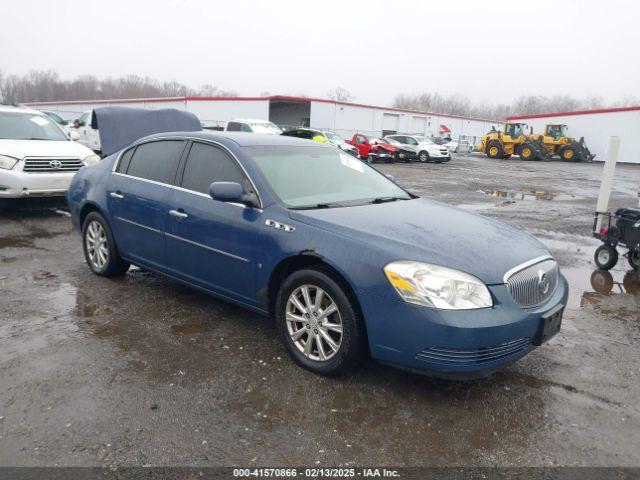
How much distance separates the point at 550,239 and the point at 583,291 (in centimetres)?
303

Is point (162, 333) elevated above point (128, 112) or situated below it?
below

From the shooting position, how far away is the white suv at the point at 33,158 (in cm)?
823

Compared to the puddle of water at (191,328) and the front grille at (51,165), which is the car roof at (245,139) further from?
the front grille at (51,165)

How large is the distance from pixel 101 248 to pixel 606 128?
43685 millimetres

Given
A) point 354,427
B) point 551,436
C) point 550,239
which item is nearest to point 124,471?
point 354,427

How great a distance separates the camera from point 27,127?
9641 mm

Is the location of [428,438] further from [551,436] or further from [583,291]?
[583,291]

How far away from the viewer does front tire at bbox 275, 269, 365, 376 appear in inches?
130

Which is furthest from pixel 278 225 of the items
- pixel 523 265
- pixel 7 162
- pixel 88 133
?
pixel 88 133

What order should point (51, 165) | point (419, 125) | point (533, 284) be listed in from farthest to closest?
point (419, 125) < point (51, 165) < point (533, 284)

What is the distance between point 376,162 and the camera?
28.8 meters

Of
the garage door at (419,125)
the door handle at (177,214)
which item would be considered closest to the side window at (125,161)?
the door handle at (177,214)

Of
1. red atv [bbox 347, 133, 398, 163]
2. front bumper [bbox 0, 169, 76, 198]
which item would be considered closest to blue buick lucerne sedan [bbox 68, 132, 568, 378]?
front bumper [bbox 0, 169, 76, 198]

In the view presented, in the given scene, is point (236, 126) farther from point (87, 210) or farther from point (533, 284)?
point (533, 284)
